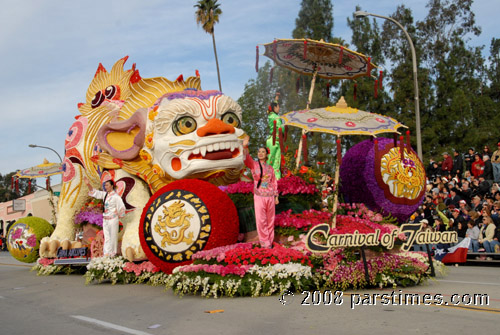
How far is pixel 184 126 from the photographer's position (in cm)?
1045

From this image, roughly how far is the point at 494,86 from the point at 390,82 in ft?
33.7

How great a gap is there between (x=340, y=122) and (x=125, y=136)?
4809 millimetres

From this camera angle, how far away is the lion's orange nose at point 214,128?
1022 centimetres

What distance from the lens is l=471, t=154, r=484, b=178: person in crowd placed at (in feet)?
63.8

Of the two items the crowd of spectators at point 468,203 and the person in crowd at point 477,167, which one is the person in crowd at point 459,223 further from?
the person in crowd at point 477,167

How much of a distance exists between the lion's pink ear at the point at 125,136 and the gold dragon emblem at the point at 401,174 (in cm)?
506

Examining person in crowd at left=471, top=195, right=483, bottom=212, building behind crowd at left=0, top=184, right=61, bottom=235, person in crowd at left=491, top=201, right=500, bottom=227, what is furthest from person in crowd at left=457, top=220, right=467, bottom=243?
building behind crowd at left=0, top=184, right=61, bottom=235

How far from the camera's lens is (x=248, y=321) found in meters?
6.31

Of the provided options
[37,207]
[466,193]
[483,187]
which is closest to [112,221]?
[466,193]

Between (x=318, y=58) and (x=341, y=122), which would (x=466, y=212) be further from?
(x=341, y=122)

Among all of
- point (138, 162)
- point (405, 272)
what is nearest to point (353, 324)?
point (405, 272)

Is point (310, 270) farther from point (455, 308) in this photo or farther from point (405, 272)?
point (455, 308)

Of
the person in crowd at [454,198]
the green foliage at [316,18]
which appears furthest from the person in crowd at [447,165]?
the green foliage at [316,18]

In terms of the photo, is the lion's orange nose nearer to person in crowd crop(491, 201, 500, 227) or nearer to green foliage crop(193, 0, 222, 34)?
person in crowd crop(491, 201, 500, 227)
